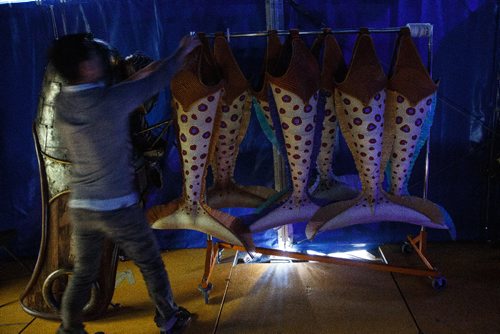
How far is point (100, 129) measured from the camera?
5.16 ft

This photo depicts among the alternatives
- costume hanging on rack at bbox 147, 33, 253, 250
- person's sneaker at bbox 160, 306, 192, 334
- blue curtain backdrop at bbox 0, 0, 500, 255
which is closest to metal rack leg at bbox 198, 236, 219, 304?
person's sneaker at bbox 160, 306, 192, 334

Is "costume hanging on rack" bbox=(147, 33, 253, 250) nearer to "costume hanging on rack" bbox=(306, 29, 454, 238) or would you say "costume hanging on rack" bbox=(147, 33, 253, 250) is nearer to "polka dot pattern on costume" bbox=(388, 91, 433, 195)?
"costume hanging on rack" bbox=(306, 29, 454, 238)

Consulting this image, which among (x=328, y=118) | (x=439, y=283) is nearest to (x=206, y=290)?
(x=328, y=118)

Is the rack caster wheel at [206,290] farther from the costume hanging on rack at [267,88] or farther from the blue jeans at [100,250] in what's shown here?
the costume hanging on rack at [267,88]

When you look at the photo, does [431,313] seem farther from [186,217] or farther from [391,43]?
[391,43]

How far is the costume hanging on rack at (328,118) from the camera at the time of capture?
207 cm

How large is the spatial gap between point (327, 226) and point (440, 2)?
152cm

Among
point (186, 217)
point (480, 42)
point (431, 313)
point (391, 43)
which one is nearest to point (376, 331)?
point (431, 313)

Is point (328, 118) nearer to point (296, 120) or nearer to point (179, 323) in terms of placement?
point (296, 120)

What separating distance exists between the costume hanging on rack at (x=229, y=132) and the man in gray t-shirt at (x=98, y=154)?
0.31 meters

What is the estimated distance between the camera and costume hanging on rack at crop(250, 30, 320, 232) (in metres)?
1.96

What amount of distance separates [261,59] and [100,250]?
1.46 meters

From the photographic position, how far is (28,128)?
9.30 ft

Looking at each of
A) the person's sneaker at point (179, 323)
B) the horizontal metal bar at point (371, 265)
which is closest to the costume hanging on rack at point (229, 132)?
the horizontal metal bar at point (371, 265)
